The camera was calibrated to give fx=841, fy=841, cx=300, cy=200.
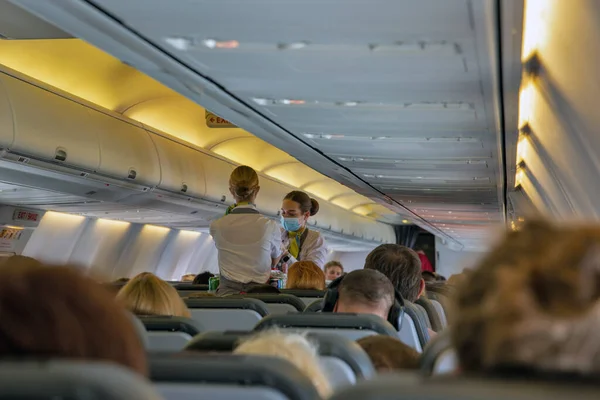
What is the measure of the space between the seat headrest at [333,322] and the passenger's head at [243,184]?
3.36 meters

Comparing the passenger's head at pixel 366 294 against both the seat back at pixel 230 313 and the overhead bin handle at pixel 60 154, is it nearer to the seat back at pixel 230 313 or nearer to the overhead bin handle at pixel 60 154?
the seat back at pixel 230 313

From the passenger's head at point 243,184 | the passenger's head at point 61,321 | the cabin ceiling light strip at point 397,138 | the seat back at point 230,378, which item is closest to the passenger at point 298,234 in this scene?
the cabin ceiling light strip at point 397,138

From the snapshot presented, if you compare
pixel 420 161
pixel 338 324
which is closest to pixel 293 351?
pixel 338 324

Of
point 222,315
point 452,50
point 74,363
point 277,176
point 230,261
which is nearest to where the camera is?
point 74,363

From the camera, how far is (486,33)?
3.91m

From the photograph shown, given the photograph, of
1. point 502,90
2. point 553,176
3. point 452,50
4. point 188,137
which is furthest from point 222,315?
point 188,137

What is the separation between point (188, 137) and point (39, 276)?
38.8 feet

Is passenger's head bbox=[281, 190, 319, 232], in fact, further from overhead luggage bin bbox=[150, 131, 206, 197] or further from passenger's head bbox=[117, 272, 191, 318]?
passenger's head bbox=[117, 272, 191, 318]

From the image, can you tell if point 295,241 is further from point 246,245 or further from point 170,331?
point 170,331

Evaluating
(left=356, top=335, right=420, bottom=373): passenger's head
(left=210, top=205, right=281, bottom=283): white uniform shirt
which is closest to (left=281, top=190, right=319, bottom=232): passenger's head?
(left=210, top=205, right=281, bottom=283): white uniform shirt

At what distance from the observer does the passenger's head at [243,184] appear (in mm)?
6629

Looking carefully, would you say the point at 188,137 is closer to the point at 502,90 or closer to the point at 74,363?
the point at 502,90

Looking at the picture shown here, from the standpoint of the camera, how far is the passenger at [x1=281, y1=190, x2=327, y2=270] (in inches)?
310

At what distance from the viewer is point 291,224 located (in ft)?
25.9
